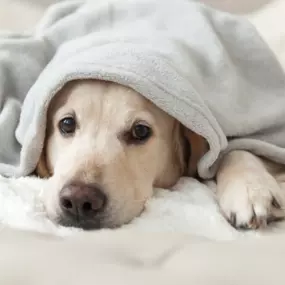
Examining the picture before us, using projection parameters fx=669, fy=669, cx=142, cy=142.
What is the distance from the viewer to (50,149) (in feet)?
5.23

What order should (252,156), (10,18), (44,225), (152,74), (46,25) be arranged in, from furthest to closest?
1. (10,18)
2. (46,25)
3. (252,156)
4. (152,74)
5. (44,225)

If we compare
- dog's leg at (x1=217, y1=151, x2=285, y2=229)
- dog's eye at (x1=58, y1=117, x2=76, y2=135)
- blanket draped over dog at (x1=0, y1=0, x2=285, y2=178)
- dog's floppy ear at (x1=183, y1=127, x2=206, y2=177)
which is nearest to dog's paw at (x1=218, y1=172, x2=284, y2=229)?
dog's leg at (x1=217, y1=151, x2=285, y2=229)

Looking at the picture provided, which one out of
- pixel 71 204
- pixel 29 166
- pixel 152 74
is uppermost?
pixel 152 74

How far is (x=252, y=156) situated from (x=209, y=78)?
0.73ft

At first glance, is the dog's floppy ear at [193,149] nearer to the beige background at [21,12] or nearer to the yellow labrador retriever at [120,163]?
the yellow labrador retriever at [120,163]

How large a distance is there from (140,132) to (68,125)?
168mm

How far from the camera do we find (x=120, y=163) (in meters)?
1.43

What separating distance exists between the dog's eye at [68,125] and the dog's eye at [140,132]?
5.6 inches

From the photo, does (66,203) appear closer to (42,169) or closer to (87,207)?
(87,207)

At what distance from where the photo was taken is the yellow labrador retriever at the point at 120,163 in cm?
130

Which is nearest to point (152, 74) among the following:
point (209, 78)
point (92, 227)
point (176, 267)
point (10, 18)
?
point (209, 78)

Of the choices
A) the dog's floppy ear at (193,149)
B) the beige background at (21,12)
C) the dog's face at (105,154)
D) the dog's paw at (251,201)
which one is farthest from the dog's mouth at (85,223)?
the beige background at (21,12)

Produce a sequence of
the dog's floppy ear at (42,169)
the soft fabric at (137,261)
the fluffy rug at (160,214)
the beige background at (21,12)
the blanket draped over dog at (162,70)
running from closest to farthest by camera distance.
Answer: the soft fabric at (137,261)
the fluffy rug at (160,214)
the blanket draped over dog at (162,70)
the dog's floppy ear at (42,169)
the beige background at (21,12)

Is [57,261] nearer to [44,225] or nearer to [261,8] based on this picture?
[44,225]
